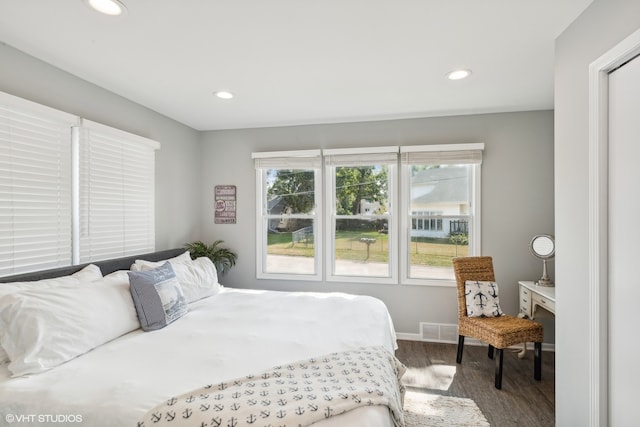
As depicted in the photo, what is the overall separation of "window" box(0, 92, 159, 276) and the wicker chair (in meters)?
3.15

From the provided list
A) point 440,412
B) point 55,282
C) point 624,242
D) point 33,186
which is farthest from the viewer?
point 440,412

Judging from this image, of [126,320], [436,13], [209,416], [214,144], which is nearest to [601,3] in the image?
[436,13]

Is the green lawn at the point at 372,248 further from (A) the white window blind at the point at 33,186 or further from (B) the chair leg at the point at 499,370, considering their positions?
(A) the white window blind at the point at 33,186

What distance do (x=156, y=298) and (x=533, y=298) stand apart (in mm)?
3188

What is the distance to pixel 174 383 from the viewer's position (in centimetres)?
136

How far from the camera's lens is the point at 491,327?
2613 millimetres

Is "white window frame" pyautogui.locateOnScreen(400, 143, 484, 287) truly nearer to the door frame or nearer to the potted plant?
the door frame

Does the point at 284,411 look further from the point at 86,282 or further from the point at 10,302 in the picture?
the point at 86,282

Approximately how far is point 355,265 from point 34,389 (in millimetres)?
2880

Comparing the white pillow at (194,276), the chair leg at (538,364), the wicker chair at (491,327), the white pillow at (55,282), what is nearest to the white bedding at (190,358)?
the white pillow at (194,276)

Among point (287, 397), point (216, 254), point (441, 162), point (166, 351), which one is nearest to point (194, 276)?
point (216, 254)

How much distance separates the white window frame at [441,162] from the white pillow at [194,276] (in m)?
2.05
